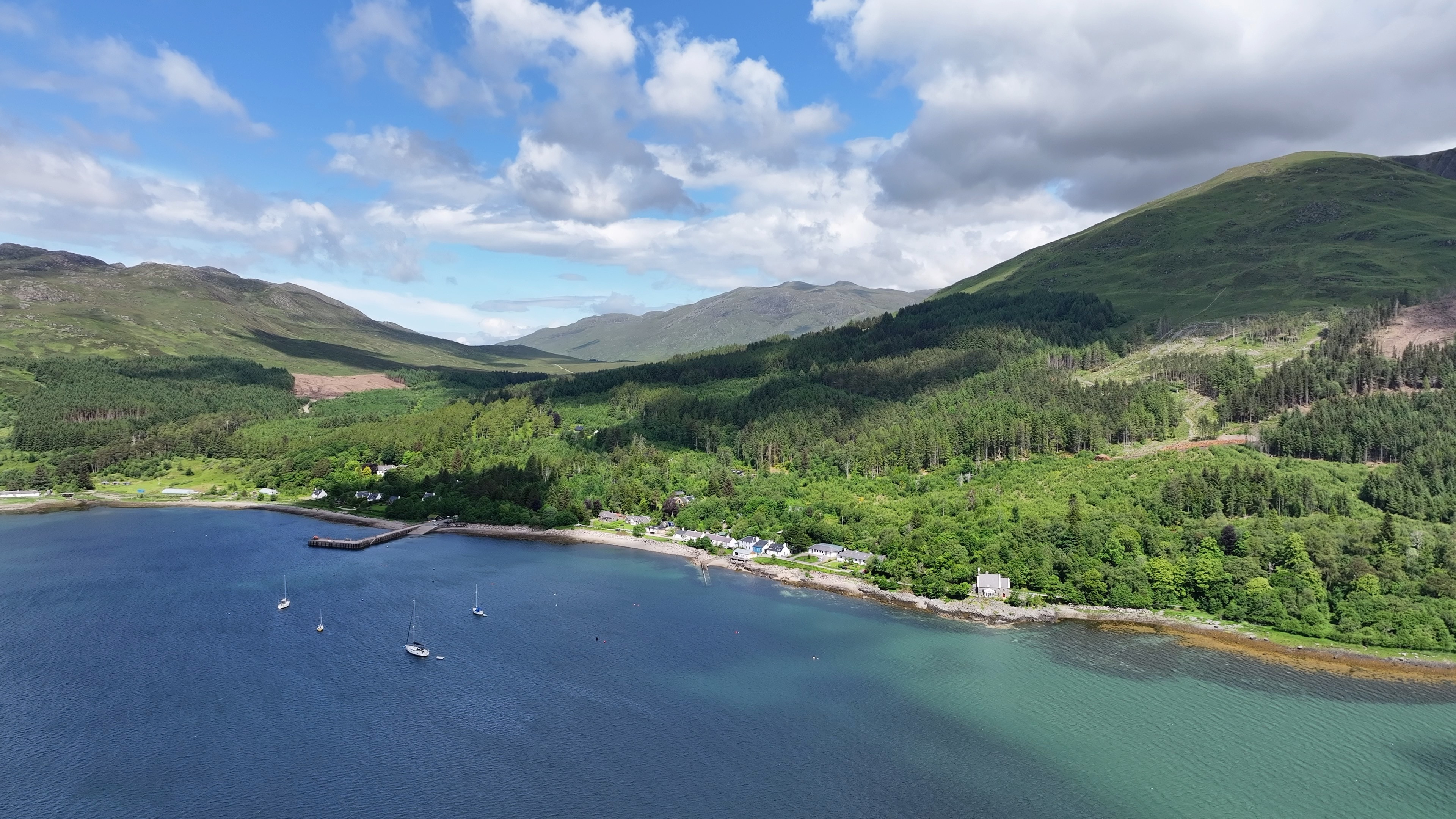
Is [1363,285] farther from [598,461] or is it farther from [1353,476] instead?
[598,461]

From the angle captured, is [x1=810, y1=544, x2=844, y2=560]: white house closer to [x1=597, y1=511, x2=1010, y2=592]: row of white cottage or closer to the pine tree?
[x1=597, y1=511, x2=1010, y2=592]: row of white cottage

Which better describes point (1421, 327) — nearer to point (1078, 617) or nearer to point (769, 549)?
point (1078, 617)

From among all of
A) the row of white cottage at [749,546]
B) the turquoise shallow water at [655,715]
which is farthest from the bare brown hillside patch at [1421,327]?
the turquoise shallow water at [655,715]

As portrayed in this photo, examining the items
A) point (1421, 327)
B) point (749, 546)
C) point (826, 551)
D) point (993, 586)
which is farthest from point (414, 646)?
point (1421, 327)

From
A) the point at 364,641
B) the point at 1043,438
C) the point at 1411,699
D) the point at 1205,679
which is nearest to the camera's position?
the point at 1411,699

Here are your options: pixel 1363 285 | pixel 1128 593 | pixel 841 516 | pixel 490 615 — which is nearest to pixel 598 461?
pixel 841 516

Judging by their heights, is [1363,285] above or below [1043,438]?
above

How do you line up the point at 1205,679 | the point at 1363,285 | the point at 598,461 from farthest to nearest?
1. the point at 1363,285
2. the point at 598,461
3. the point at 1205,679
